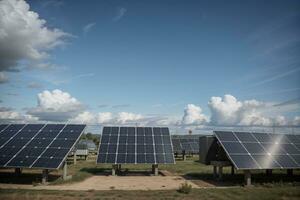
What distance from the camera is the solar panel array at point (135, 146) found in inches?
1158

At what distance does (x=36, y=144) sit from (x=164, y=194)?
510 inches

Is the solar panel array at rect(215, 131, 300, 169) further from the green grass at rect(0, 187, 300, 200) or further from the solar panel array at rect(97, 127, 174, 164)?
the solar panel array at rect(97, 127, 174, 164)

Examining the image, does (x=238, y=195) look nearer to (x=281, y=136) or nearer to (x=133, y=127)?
(x=281, y=136)

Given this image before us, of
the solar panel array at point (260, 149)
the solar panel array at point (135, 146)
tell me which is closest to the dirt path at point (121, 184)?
the solar panel array at point (135, 146)

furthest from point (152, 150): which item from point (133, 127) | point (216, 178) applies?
point (216, 178)

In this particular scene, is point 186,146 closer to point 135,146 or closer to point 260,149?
point 135,146

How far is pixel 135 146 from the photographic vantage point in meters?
31.3

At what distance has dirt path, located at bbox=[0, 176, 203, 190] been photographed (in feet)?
74.7

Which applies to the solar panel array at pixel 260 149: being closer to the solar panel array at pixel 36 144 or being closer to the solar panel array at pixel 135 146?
the solar panel array at pixel 135 146

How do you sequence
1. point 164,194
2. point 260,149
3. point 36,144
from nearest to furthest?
point 164,194 → point 260,149 → point 36,144

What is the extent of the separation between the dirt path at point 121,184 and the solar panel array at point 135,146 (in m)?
1.62

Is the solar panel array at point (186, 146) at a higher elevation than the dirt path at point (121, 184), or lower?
higher

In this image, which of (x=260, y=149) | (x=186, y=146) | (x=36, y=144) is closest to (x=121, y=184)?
(x=36, y=144)

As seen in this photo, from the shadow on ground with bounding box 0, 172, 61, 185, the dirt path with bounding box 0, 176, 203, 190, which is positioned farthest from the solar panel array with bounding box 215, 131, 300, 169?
the shadow on ground with bounding box 0, 172, 61, 185
